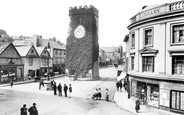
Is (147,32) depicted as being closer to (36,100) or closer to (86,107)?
(86,107)

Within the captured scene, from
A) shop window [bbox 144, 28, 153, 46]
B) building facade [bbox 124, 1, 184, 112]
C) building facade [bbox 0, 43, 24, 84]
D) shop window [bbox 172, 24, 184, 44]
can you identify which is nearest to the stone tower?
building facade [bbox 0, 43, 24, 84]

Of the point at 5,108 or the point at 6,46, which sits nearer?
the point at 5,108

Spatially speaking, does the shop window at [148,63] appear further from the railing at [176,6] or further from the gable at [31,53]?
the gable at [31,53]

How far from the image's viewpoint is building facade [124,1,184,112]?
1475cm

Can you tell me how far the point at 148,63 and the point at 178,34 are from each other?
14.0 ft

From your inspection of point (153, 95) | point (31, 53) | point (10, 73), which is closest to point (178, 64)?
point (153, 95)

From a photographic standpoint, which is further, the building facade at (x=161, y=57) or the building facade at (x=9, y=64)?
the building facade at (x=9, y=64)

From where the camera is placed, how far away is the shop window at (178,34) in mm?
14883

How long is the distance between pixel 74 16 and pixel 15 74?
62.1 feet

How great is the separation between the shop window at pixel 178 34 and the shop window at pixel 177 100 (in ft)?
15.5

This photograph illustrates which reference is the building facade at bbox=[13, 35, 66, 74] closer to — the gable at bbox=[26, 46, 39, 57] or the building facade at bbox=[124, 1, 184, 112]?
the gable at bbox=[26, 46, 39, 57]

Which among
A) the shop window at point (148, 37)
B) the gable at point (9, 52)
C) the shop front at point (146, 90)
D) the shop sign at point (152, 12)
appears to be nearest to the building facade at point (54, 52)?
the gable at point (9, 52)

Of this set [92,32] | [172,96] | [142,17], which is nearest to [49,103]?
[172,96]

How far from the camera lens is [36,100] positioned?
18359 mm
